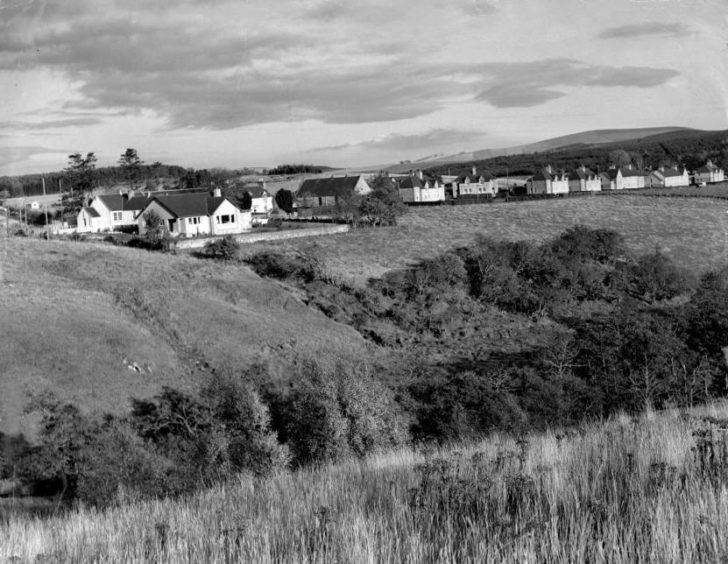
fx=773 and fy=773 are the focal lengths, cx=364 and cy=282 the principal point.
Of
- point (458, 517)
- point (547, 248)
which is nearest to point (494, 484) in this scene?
point (458, 517)

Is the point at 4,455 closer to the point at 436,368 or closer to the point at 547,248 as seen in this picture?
the point at 436,368

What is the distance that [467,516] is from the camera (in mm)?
5258

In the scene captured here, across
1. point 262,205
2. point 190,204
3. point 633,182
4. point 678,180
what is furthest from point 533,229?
point 633,182

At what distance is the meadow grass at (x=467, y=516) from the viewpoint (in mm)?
4609

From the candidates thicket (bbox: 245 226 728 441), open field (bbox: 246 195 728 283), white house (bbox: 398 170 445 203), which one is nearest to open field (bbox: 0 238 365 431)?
thicket (bbox: 245 226 728 441)

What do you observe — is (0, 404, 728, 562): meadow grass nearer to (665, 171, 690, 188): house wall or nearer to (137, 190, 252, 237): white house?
(137, 190, 252, 237): white house

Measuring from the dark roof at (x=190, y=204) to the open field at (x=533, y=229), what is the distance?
11204 mm

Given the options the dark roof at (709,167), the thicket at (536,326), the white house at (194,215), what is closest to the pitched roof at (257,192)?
the white house at (194,215)

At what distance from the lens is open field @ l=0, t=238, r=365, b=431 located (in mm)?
30516

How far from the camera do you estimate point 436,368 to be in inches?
1495

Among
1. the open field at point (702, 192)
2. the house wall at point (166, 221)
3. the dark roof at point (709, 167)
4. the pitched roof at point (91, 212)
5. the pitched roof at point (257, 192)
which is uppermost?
the pitched roof at point (257, 192)

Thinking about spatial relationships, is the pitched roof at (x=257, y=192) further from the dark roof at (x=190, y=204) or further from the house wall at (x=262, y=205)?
the dark roof at (x=190, y=204)

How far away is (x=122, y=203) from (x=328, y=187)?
111 ft

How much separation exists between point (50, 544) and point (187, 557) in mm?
1591
